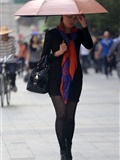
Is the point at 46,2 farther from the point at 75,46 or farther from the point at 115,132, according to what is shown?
the point at 115,132

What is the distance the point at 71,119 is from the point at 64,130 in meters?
0.15

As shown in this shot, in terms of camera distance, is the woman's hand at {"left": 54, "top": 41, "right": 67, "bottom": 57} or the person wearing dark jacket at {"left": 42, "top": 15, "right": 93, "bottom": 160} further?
the person wearing dark jacket at {"left": 42, "top": 15, "right": 93, "bottom": 160}

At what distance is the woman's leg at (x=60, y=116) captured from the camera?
25.4ft

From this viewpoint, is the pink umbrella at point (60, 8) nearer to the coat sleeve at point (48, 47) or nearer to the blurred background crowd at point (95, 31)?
the coat sleeve at point (48, 47)

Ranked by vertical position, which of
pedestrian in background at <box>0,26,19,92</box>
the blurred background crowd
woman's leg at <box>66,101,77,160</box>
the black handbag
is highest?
the black handbag

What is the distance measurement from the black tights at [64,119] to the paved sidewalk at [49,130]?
2.20 feet

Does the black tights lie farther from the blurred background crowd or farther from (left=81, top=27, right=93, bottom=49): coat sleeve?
the blurred background crowd

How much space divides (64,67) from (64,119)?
1.96 ft

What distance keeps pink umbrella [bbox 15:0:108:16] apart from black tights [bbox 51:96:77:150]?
0.99m

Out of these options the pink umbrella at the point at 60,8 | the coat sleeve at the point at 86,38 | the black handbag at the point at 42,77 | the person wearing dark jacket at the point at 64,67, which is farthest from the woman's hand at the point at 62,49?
the pink umbrella at the point at 60,8

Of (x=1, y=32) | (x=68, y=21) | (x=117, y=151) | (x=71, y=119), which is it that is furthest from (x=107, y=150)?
(x=1, y=32)

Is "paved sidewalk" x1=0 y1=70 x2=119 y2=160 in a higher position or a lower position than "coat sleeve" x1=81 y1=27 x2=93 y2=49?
lower

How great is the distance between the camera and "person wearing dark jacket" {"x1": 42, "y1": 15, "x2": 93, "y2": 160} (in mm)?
7703

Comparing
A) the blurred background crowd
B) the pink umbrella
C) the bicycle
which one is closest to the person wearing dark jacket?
the pink umbrella
